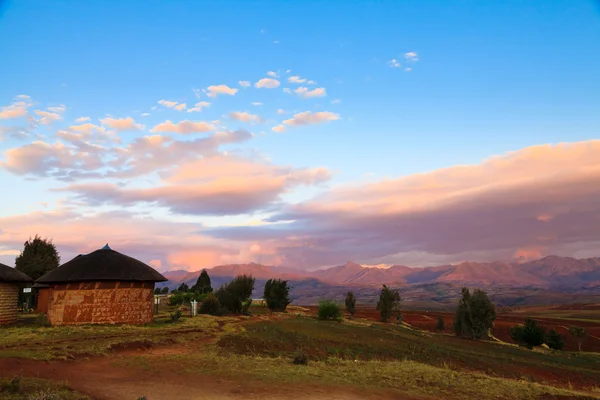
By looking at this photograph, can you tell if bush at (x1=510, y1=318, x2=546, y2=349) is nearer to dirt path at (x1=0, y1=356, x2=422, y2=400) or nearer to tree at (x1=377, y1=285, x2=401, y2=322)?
tree at (x1=377, y1=285, x2=401, y2=322)

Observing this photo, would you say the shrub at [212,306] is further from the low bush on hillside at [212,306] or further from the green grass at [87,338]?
the green grass at [87,338]

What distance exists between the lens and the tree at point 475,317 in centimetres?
3678

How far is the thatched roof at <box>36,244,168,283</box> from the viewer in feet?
81.4

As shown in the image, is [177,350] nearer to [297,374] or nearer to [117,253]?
[297,374]

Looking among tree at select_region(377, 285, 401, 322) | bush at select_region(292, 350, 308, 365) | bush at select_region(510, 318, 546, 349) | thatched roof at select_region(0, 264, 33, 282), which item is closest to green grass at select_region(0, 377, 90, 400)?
bush at select_region(292, 350, 308, 365)

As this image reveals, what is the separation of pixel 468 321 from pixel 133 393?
34.2 meters

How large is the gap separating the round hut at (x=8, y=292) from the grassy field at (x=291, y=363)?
20.1 feet

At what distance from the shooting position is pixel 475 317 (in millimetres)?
37125

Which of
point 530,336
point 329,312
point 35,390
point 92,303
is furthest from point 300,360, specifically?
point 530,336

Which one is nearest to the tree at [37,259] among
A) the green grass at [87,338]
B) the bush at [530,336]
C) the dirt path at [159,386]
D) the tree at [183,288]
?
the tree at [183,288]

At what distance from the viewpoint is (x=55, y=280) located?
24.7 metres

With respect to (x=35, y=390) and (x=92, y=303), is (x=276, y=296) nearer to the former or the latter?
(x=92, y=303)

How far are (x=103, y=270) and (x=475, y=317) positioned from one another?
31993mm

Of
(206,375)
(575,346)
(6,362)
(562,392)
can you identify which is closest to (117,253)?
(6,362)
